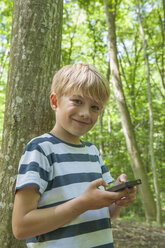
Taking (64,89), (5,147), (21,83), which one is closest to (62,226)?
(64,89)

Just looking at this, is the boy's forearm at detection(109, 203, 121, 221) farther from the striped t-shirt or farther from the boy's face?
the boy's face

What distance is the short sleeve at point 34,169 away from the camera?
3.96ft

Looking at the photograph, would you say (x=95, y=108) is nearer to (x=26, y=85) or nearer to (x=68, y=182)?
(x=68, y=182)

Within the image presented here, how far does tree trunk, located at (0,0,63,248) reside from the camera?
6.37 ft

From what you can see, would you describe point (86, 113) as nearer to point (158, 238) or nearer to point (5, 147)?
point (5, 147)

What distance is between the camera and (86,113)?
4.91 ft

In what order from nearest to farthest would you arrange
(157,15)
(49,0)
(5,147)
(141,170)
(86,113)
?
(86,113) < (5,147) < (49,0) < (141,170) < (157,15)

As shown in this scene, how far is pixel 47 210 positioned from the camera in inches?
48.2

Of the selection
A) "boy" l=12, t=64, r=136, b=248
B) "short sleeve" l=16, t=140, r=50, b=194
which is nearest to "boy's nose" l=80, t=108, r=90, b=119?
"boy" l=12, t=64, r=136, b=248

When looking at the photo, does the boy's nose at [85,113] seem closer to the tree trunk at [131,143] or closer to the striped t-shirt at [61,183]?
the striped t-shirt at [61,183]

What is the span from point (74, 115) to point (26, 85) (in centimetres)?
77

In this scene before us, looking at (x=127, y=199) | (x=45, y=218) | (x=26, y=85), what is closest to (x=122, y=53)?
(x=26, y=85)

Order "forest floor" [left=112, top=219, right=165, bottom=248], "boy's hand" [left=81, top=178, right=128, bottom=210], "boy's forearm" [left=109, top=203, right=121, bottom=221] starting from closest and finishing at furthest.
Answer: "boy's hand" [left=81, top=178, right=128, bottom=210]
"boy's forearm" [left=109, top=203, right=121, bottom=221]
"forest floor" [left=112, top=219, right=165, bottom=248]

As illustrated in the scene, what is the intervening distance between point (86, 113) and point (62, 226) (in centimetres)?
68
